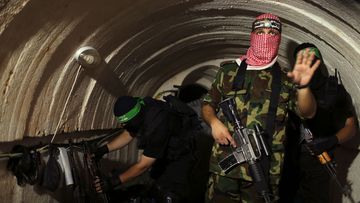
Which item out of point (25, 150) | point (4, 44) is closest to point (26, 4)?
point (4, 44)

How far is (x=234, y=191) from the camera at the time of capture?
3379 mm

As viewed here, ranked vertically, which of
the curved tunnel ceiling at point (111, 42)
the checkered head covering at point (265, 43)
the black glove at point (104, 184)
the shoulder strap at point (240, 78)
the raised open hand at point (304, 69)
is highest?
the curved tunnel ceiling at point (111, 42)

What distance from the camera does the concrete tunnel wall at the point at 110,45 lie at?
10.1ft

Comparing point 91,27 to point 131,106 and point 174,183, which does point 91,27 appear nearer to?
point 131,106

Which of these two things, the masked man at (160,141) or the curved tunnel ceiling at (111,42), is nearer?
the curved tunnel ceiling at (111,42)

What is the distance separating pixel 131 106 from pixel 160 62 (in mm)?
1512

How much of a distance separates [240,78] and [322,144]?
110cm

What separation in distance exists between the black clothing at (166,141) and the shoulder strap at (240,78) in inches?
36.9

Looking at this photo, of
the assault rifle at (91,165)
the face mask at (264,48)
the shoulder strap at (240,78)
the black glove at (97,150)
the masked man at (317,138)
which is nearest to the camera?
the face mask at (264,48)

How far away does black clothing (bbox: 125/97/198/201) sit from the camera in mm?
3938

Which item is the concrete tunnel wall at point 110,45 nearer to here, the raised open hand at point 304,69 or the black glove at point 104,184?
the black glove at point 104,184

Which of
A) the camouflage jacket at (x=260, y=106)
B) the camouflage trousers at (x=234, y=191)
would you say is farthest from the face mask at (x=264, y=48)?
the camouflage trousers at (x=234, y=191)

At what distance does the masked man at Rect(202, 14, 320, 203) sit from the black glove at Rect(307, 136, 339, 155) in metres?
0.62

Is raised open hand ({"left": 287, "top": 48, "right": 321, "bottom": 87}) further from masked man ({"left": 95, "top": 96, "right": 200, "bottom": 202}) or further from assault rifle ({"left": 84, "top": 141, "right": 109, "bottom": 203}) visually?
assault rifle ({"left": 84, "top": 141, "right": 109, "bottom": 203})
